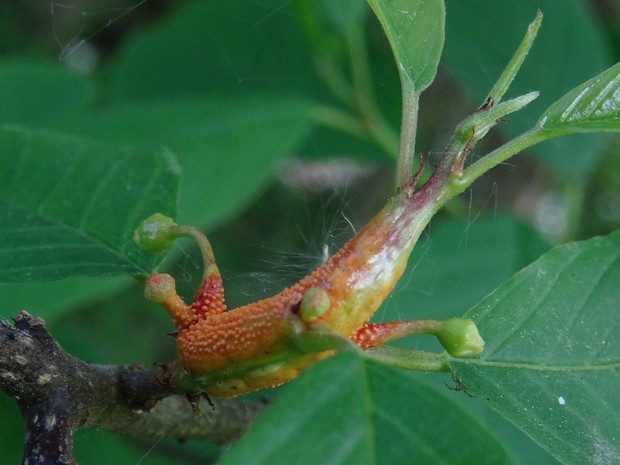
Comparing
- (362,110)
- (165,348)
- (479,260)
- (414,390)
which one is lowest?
(165,348)

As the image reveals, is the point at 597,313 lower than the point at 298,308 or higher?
lower

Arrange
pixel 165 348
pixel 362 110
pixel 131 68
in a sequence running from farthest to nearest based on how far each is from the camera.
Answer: pixel 165 348 < pixel 131 68 < pixel 362 110

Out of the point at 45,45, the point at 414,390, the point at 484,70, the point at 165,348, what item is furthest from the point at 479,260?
the point at 45,45

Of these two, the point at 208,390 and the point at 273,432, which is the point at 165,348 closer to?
the point at 208,390

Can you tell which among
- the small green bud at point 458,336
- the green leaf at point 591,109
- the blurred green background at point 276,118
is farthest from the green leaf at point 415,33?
the blurred green background at point 276,118

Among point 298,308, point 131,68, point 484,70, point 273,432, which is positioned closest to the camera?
point 273,432

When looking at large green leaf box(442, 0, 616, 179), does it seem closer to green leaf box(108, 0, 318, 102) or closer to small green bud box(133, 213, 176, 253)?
green leaf box(108, 0, 318, 102)

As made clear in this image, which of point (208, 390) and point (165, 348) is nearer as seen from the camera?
point (208, 390)
